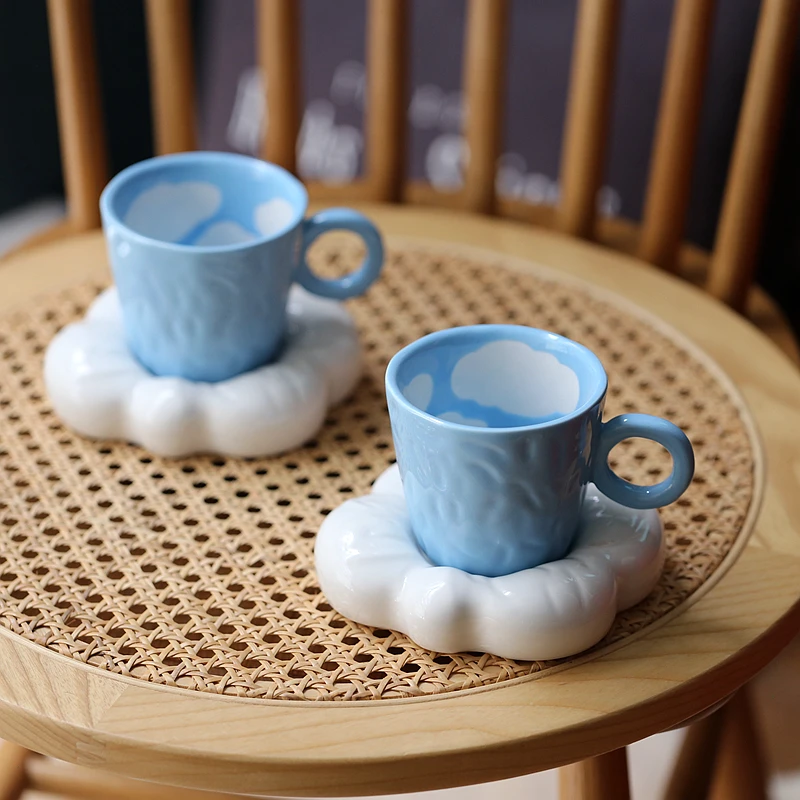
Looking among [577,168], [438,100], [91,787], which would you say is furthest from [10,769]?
[438,100]

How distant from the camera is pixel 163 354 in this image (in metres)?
0.54

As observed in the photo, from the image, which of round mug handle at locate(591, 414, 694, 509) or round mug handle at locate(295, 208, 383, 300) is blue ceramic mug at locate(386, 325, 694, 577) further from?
round mug handle at locate(295, 208, 383, 300)

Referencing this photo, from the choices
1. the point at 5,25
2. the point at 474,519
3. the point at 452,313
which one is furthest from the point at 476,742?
the point at 5,25

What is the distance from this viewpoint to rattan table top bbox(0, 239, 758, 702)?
425 mm

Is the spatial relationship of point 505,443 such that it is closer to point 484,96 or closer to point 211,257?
point 211,257

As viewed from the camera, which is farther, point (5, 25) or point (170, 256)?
point (5, 25)

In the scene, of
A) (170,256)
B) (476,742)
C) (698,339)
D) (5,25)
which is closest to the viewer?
(476,742)

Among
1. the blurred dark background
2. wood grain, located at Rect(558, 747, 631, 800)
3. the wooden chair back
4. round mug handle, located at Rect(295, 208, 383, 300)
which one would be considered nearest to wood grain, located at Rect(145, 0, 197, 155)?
the wooden chair back

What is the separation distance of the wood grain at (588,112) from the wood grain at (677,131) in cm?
4

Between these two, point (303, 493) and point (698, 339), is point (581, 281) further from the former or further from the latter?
point (303, 493)

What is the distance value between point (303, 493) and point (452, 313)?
177 mm

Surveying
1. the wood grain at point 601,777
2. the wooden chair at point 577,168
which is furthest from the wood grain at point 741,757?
the wood grain at point 601,777

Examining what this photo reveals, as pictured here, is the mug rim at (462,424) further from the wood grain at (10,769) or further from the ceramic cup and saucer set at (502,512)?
the wood grain at (10,769)

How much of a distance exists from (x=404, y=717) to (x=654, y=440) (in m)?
0.14
